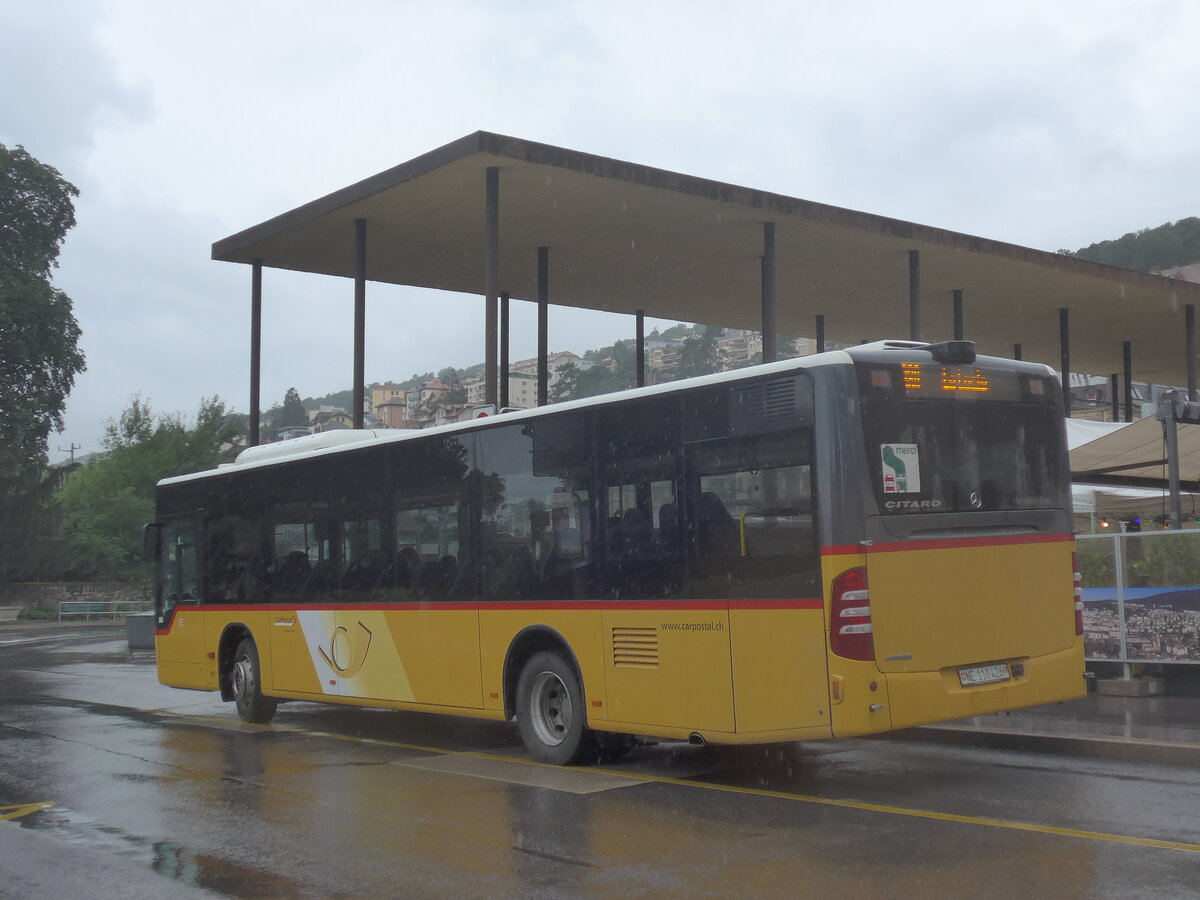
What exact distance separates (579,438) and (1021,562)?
3.60 m

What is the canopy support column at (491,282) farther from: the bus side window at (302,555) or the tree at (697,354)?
the tree at (697,354)

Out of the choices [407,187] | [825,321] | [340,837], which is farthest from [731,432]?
[825,321]

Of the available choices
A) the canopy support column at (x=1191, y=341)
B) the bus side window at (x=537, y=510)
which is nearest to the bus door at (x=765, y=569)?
the bus side window at (x=537, y=510)

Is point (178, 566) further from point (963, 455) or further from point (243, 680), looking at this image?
point (963, 455)

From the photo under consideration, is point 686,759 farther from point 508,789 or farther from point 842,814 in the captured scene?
point 842,814

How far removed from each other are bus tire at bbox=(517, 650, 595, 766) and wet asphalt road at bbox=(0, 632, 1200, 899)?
0.32 m

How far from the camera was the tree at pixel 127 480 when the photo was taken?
216 feet

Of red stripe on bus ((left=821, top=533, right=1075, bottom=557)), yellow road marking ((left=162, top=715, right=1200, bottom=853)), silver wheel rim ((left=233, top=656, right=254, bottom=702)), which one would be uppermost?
red stripe on bus ((left=821, top=533, right=1075, bottom=557))

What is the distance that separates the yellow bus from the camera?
28.5 ft

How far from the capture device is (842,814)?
8266mm

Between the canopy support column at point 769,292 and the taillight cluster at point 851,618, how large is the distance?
17076mm

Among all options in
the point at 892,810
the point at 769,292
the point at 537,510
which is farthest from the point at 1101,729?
the point at 769,292

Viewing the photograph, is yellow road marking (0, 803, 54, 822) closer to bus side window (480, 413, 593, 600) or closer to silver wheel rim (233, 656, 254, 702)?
bus side window (480, 413, 593, 600)


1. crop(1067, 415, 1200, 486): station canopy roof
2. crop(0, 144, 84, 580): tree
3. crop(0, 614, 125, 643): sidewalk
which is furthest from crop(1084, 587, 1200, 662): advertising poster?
crop(0, 144, 84, 580): tree
